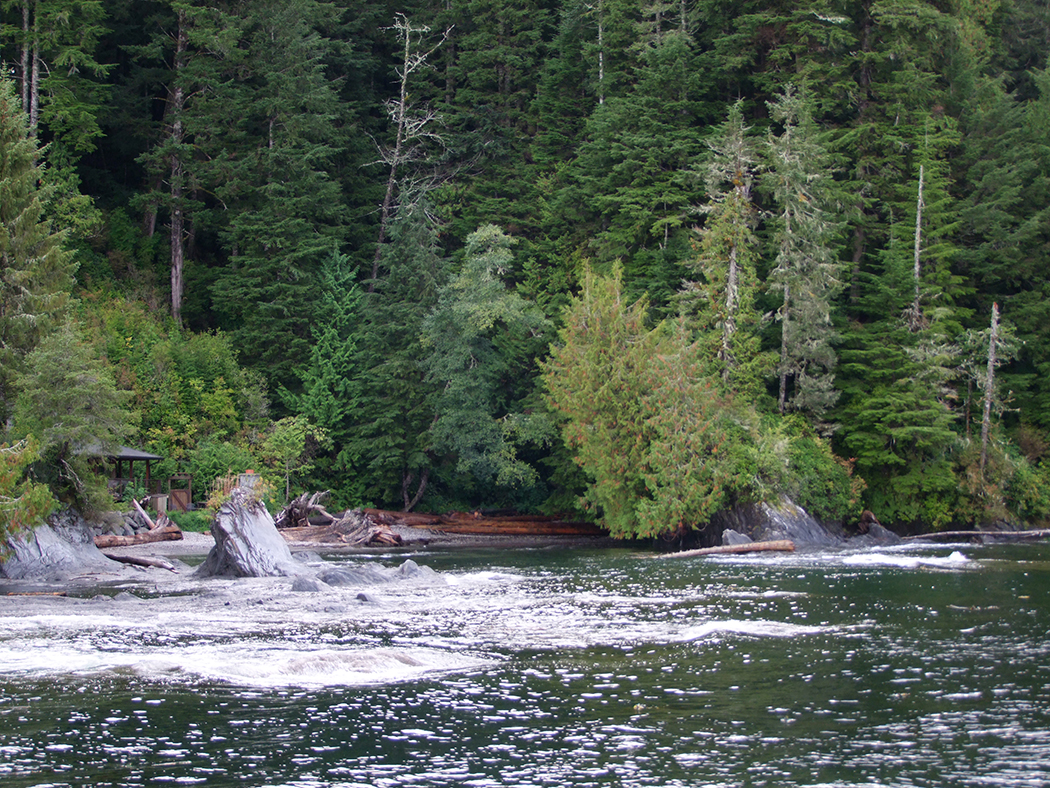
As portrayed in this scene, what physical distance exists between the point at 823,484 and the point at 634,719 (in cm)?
2944

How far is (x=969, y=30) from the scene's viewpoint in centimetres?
5481

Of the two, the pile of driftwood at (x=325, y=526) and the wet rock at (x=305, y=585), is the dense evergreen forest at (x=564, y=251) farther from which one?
the wet rock at (x=305, y=585)

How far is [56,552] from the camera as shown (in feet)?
96.4

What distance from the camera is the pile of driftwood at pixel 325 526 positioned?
4125cm

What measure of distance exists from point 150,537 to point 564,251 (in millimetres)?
24160

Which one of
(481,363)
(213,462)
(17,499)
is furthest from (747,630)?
(481,363)

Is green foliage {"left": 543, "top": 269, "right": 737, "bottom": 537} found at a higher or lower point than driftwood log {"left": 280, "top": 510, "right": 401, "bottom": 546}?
higher

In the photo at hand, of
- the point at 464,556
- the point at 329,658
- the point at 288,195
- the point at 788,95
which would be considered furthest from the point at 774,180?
the point at 329,658

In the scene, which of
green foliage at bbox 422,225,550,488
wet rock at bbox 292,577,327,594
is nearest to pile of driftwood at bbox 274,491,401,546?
green foliage at bbox 422,225,550,488

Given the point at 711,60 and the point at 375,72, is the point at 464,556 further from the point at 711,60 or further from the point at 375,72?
the point at 375,72

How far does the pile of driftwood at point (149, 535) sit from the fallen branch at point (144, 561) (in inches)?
167

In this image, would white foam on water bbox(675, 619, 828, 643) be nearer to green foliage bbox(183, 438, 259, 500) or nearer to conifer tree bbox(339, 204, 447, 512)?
green foliage bbox(183, 438, 259, 500)

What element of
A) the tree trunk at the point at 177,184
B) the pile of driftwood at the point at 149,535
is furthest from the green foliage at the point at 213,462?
the tree trunk at the point at 177,184

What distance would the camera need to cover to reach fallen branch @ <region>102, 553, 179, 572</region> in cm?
2979
